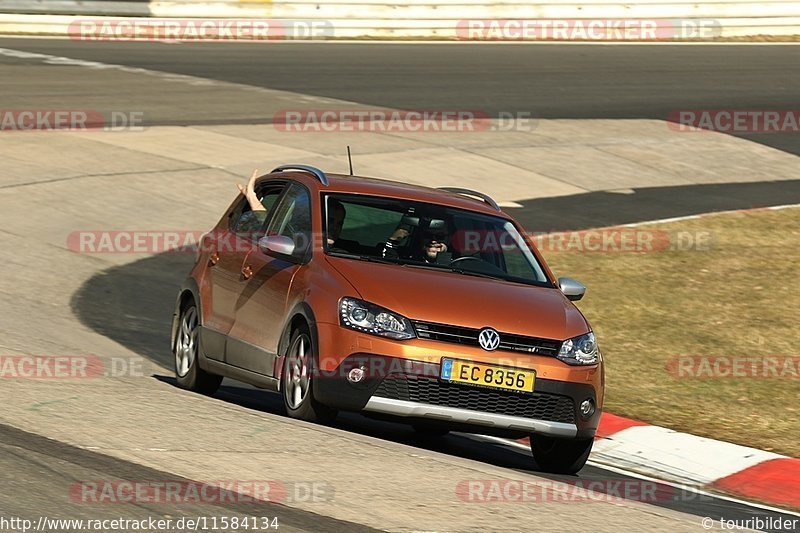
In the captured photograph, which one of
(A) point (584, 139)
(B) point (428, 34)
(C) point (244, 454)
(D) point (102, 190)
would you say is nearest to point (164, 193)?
(D) point (102, 190)

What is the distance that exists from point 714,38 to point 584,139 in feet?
40.8

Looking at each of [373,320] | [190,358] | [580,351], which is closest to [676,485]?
[580,351]

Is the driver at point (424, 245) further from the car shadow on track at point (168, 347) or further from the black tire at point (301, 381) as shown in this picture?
the car shadow on track at point (168, 347)

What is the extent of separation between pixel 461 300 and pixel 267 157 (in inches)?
486

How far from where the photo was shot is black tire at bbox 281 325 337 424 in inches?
336

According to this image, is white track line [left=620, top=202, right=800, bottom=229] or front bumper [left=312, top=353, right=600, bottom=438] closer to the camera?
front bumper [left=312, top=353, right=600, bottom=438]

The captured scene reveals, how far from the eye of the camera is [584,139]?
23.9 meters

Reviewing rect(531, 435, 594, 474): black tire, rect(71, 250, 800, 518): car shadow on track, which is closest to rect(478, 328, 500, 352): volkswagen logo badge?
rect(531, 435, 594, 474): black tire

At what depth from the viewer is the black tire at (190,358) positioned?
33.9 feet

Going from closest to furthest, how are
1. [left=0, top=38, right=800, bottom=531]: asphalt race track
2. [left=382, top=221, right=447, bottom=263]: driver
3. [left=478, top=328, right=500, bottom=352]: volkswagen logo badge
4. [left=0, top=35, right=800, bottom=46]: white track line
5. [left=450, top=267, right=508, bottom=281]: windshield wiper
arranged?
1. [left=0, top=38, right=800, bottom=531]: asphalt race track
2. [left=478, top=328, right=500, bottom=352]: volkswagen logo badge
3. [left=450, top=267, right=508, bottom=281]: windshield wiper
4. [left=382, top=221, right=447, bottom=263]: driver
5. [left=0, top=35, right=800, bottom=46]: white track line

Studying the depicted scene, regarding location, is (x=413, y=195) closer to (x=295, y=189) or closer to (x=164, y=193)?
(x=295, y=189)

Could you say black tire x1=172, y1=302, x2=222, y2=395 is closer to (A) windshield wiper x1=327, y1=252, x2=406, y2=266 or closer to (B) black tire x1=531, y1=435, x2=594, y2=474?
(A) windshield wiper x1=327, y1=252, x2=406, y2=266

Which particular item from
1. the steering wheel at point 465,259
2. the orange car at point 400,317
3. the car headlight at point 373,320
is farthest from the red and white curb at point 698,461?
the car headlight at point 373,320

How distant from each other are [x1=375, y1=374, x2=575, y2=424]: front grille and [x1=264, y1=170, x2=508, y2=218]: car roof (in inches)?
65.7
